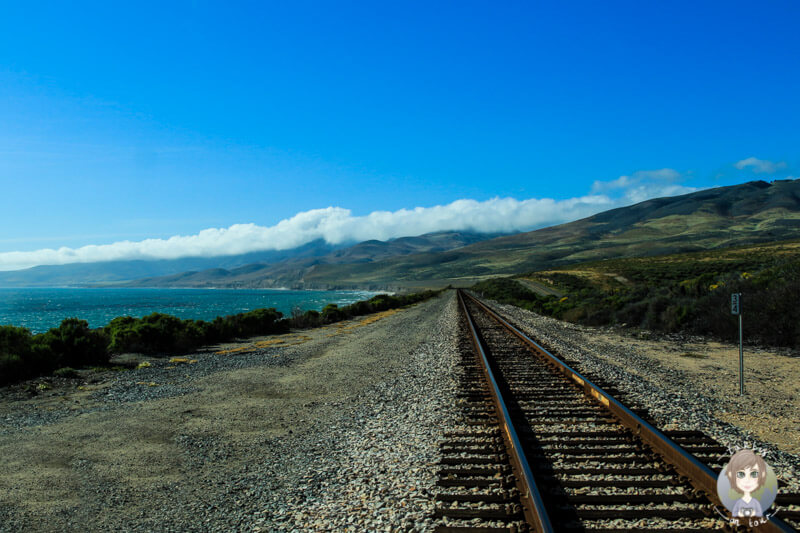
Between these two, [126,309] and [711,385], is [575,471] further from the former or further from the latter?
[126,309]

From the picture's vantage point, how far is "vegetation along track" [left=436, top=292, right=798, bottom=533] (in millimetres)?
3906

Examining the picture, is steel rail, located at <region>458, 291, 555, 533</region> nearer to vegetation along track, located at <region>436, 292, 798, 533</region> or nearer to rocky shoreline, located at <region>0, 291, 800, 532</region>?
vegetation along track, located at <region>436, 292, 798, 533</region>

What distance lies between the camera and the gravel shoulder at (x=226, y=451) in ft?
15.0

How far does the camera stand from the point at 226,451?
6.55 m

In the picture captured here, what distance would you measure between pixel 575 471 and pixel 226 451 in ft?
14.6

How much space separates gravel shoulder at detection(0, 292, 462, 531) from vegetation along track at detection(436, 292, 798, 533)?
1.39 ft

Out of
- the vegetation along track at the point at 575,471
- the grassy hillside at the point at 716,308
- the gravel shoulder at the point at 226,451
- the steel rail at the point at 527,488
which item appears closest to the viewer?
the steel rail at the point at 527,488

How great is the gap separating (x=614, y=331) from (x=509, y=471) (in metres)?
17.8

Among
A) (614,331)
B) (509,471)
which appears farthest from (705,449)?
(614,331)

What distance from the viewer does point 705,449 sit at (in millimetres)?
5414

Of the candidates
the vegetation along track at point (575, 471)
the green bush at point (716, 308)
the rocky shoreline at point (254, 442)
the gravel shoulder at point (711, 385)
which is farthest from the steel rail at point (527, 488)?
the green bush at point (716, 308)

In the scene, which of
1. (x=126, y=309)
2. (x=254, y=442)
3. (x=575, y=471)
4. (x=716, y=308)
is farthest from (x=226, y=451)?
(x=126, y=309)

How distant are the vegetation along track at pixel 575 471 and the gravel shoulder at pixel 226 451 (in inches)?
16.6

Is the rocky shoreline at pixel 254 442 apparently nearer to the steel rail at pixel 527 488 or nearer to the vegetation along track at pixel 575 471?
the vegetation along track at pixel 575 471
